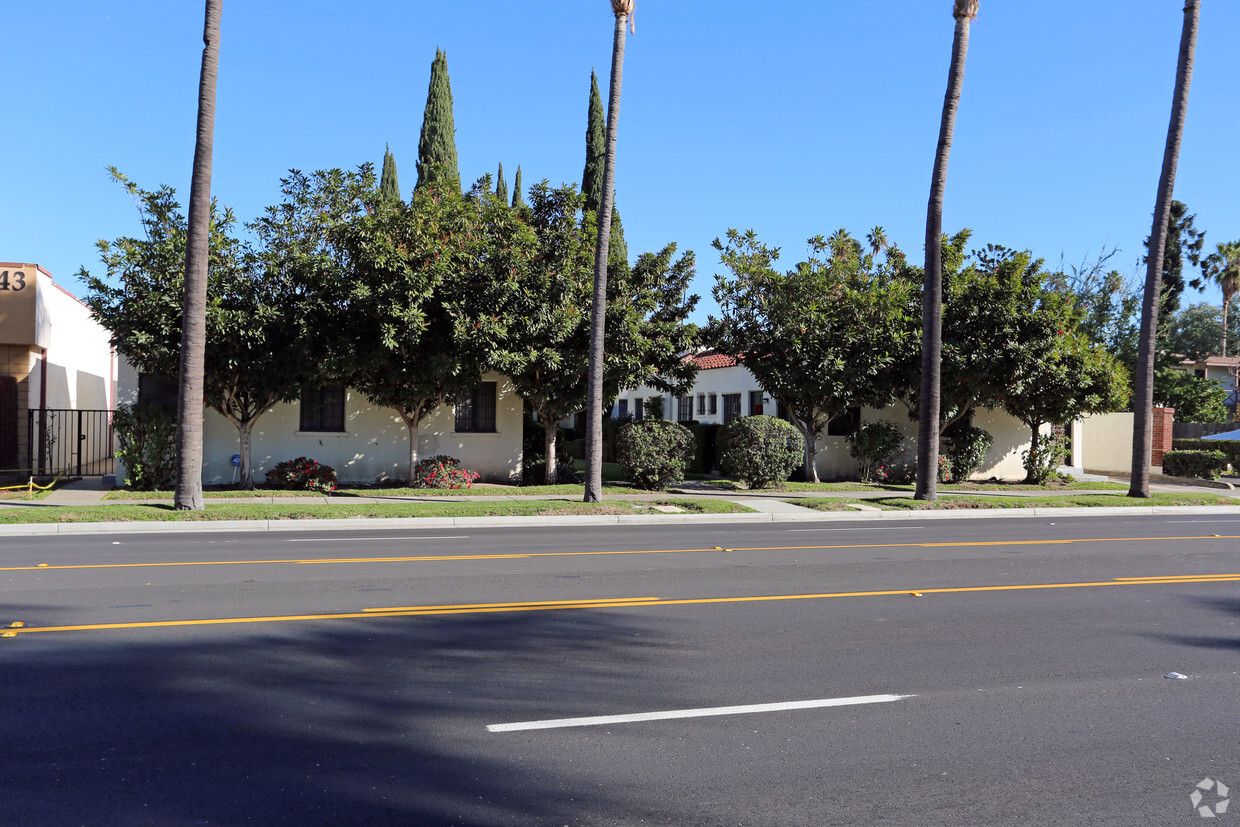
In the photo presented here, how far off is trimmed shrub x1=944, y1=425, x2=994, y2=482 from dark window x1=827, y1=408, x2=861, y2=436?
2743mm

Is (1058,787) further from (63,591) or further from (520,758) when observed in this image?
(63,591)

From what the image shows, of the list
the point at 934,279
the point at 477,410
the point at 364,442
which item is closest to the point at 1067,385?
the point at 934,279

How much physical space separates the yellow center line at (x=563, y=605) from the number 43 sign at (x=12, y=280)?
18073mm

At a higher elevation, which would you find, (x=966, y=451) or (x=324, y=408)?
(x=324, y=408)

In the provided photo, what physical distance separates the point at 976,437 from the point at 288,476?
61.8 ft

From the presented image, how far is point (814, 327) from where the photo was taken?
75.6 feet

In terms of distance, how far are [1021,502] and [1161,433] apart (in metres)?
14.2

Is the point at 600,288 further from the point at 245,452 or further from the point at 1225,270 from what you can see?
the point at 1225,270

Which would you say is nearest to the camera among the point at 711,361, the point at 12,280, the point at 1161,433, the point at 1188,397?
the point at 12,280

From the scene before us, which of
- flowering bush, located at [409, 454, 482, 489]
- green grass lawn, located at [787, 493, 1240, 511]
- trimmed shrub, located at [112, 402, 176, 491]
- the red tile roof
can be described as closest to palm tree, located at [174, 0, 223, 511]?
trimmed shrub, located at [112, 402, 176, 491]

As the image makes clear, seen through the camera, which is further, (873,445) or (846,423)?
(846,423)

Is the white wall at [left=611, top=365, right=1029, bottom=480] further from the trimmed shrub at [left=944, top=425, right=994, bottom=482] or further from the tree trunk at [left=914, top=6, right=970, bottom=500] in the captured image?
the tree trunk at [left=914, top=6, right=970, bottom=500]

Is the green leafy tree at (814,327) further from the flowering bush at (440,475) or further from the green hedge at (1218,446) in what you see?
the green hedge at (1218,446)

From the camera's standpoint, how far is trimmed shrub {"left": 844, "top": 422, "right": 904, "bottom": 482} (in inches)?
1001
